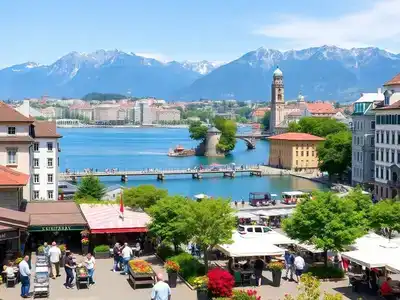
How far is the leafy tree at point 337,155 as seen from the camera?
96312mm

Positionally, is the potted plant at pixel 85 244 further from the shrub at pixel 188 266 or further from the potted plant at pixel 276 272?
the potted plant at pixel 276 272

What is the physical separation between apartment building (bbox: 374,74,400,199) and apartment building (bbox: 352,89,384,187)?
15.7 feet

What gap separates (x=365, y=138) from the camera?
8269 cm

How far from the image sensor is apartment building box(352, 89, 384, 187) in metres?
81.8

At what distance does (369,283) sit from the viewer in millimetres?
25562

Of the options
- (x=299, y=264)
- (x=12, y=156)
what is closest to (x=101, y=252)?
(x=299, y=264)

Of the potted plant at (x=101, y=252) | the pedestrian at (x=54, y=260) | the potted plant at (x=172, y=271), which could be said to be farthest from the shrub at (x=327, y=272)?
the pedestrian at (x=54, y=260)

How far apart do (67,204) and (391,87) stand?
43757mm

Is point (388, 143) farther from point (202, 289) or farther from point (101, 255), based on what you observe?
point (202, 289)

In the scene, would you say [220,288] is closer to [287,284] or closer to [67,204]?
[287,284]

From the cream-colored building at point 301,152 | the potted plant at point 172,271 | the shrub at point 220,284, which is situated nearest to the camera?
the shrub at point 220,284

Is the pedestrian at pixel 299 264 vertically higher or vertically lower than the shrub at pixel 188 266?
higher

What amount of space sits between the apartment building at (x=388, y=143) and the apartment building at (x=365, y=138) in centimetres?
477

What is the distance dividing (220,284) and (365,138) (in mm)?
63447
